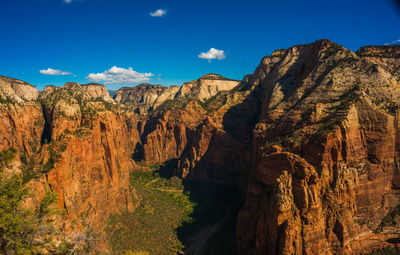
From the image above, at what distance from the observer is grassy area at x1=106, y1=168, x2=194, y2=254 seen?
54.6m

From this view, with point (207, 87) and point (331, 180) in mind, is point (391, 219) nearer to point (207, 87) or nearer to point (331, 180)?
point (331, 180)

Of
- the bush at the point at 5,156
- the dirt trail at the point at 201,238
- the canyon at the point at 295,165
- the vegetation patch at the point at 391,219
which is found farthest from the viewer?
the dirt trail at the point at 201,238

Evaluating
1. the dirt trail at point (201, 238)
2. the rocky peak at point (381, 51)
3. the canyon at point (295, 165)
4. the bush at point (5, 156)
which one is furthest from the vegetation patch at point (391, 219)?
the bush at point (5, 156)

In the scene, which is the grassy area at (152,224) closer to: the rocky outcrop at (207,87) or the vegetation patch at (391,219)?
the vegetation patch at (391,219)

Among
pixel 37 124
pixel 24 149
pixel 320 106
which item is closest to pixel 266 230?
pixel 320 106

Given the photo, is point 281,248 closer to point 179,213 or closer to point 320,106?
point 320,106

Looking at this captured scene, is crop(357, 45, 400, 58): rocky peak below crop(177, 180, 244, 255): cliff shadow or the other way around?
the other way around

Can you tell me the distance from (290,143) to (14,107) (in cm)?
6236

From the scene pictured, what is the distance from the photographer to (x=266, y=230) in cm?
4147

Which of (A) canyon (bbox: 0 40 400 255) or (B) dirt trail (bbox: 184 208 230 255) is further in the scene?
(B) dirt trail (bbox: 184 208 230 255)

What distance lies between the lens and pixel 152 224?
65125 mm

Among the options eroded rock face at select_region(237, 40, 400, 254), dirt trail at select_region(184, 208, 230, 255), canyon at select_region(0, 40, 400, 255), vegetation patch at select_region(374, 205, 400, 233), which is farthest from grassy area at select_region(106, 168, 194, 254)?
vegetation patch at select_region(374, 205, 400, 233)

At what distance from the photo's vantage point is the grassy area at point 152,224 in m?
54.6

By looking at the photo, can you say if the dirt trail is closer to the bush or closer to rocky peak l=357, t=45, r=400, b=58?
the bush
